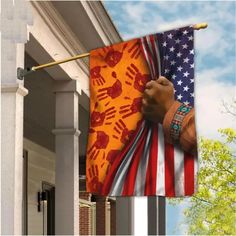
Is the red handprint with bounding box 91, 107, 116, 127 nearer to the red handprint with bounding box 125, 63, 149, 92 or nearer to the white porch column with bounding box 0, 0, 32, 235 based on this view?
the red handprint with bounding box 125, 63, 149, 92

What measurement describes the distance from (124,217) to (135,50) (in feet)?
42.0

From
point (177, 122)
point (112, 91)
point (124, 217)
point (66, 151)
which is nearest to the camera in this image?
point (177, 122)

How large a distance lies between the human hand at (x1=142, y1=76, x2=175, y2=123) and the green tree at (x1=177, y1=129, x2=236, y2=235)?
28.9m

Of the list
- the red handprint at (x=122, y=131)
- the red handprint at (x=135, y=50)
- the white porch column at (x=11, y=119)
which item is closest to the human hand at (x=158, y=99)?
the red handprint at (x=122, y=131)

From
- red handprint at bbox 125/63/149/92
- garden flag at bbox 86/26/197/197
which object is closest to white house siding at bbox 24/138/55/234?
garden flag at bbox 86/26/197/197

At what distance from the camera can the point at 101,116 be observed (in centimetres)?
1027

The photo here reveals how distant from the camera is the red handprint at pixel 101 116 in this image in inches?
402

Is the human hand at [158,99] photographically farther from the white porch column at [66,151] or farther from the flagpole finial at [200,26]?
the white porch column at [66,151]

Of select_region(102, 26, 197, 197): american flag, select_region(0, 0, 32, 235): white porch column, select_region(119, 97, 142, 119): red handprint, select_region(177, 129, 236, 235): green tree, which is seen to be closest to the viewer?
select_region(0, 0, 32, 235): white porch column

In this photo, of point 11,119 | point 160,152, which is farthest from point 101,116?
point 11,119

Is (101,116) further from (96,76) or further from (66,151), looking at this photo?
(66,151)

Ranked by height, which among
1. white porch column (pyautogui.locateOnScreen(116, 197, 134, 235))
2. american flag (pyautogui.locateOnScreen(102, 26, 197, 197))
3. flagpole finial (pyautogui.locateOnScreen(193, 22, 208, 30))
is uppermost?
flagpole finial (pyautogui.locateOnScreen(193, 22, 208, 30))

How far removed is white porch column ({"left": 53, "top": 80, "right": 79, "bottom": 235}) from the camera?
47.5ft

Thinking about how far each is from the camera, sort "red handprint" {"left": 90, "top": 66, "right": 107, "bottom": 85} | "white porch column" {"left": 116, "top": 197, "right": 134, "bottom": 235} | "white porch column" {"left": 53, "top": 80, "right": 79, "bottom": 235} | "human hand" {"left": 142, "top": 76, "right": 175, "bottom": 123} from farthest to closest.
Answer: "white porch column" {"left": 116, "top": 197, "right": 134, "bottom": 235}
"white porch column" {"left": 53, "top": 80, "right": 79, "bottom": 235}
"red handprint" {"left": 90, "top": 66, "right": 107, "bottom": 85}
"human hand" {"left": 142, "top": 76, "right": 175, "bottom": 123}
